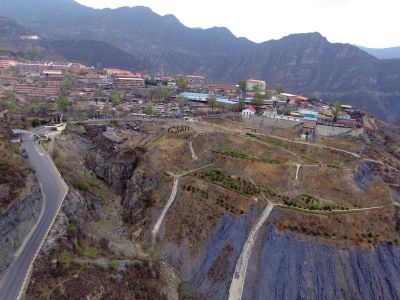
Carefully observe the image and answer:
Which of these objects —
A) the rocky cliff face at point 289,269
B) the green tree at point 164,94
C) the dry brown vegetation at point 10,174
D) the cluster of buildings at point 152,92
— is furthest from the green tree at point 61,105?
the rocky cliff face at point 289,269

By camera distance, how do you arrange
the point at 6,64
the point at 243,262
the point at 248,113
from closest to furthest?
the point at 243,262 < the point at 248,113 < the point at 6,64

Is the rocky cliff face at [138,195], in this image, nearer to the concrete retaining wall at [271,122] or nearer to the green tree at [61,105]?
the concrete retaining wall at [271,122]

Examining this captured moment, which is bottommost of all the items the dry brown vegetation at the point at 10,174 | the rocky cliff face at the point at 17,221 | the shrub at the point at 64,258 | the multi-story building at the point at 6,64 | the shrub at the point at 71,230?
the shrub at the point at 71,230

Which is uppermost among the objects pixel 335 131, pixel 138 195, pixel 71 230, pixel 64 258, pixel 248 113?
pixel 248 113

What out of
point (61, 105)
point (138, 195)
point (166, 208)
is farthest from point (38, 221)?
point (61, 105)

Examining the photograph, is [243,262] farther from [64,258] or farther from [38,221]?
[38,221]

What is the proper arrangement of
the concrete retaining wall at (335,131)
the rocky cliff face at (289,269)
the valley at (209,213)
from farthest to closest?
the concrete retaining wall at (335,131), the valley at (209,213), the rocky cliff face at (289,269)
